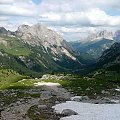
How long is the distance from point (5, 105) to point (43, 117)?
29.2 m

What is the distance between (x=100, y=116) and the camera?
7962 cm

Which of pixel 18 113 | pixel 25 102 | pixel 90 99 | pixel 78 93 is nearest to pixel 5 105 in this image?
pixel 25 102

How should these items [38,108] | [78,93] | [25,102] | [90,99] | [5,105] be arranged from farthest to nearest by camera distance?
[78,93] < [90,99] < [25,102] < [5,105] < [38,108]

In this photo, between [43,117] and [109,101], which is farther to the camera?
[109,101]

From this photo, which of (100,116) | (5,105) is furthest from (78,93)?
(100,116)

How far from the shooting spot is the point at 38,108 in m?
97.4

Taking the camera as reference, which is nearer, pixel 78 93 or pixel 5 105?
pixel 5 105

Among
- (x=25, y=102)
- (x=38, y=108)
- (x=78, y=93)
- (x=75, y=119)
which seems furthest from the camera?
(x=78, y=93)

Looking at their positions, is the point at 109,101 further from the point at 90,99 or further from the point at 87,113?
the point at 87,113

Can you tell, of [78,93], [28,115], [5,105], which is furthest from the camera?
[78,93]

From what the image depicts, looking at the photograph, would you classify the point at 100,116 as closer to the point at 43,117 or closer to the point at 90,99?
the point at 43,117

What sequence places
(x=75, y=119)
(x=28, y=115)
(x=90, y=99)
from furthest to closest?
1. (x=90, y=99)
2. (x=28, y=115)
3. (x=75, y=119)

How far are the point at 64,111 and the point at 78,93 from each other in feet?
183

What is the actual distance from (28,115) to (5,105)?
943 inches
